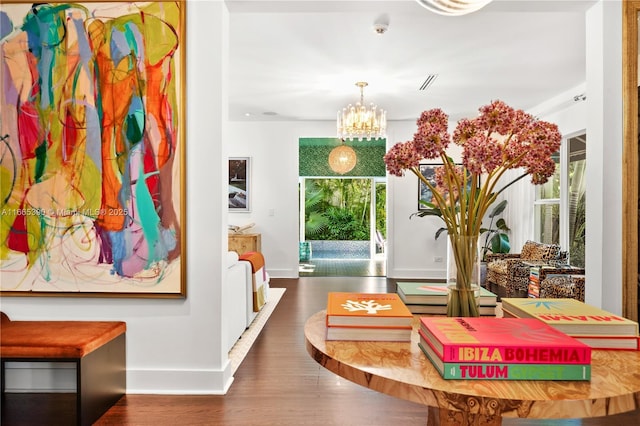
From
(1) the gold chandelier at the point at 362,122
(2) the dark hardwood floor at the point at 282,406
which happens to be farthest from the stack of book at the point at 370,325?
(1) the gold chandelier at the point at 362,122

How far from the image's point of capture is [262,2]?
7.98 feet

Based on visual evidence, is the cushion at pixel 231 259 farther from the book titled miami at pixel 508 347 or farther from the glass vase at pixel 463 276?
the book titled miami at pixel 508 347

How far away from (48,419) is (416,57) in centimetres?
407

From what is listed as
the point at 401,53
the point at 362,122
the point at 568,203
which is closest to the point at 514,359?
the point at 401,53

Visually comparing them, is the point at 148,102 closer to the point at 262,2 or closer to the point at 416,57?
the point at 262,2

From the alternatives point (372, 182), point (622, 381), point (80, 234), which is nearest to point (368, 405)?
point (622, 381)

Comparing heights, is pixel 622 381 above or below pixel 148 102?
below

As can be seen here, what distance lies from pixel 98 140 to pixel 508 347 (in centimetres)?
246

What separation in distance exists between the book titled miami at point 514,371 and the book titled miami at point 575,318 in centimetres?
23

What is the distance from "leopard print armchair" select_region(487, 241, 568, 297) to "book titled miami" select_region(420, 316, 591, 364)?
4.71m

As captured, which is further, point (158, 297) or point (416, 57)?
point (416, 57)

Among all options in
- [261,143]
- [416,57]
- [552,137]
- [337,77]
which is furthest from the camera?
[261,143]

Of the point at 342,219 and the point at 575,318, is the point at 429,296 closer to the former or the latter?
the point at 575,318

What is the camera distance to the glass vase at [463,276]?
117cm
